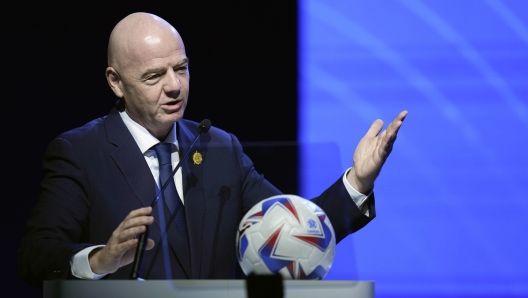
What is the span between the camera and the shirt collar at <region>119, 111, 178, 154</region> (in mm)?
2471

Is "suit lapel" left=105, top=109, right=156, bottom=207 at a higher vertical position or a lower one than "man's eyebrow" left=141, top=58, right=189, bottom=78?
lower

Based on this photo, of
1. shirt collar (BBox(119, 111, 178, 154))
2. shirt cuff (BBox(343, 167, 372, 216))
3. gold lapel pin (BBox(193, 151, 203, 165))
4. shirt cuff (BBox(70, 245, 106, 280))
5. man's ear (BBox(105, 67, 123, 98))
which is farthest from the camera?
man's ear (BBox(105, 67, 123, 98))

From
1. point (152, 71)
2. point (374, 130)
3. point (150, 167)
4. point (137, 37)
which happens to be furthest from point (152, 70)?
point (374, 130)

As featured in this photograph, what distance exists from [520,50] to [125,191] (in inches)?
77.3

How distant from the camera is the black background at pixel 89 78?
3.58m

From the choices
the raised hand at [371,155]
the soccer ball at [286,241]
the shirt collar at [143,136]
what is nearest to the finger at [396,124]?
the raised hand at [371,155]

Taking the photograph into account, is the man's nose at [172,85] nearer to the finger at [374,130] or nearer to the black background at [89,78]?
the finger at [374,130]

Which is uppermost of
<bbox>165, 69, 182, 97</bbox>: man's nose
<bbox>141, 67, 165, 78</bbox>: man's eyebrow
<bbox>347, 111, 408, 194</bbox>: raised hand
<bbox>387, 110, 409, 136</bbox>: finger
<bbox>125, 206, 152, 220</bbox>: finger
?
<bbox>141, 67, 165, 78</bbox>: man's eyebrow

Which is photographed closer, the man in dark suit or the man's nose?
the man in dark suit

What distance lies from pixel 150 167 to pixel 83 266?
0.46 metres

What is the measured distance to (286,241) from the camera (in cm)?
173

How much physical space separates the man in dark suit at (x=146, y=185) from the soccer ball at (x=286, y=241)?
0.22 m

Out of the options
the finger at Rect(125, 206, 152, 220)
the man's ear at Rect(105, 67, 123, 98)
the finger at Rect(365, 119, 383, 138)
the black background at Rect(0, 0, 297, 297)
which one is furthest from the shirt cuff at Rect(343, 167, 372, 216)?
the black background at Rect(0, 0, 297, 297)

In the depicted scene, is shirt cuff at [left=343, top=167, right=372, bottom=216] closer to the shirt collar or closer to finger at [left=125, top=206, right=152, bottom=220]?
the shirt collar
